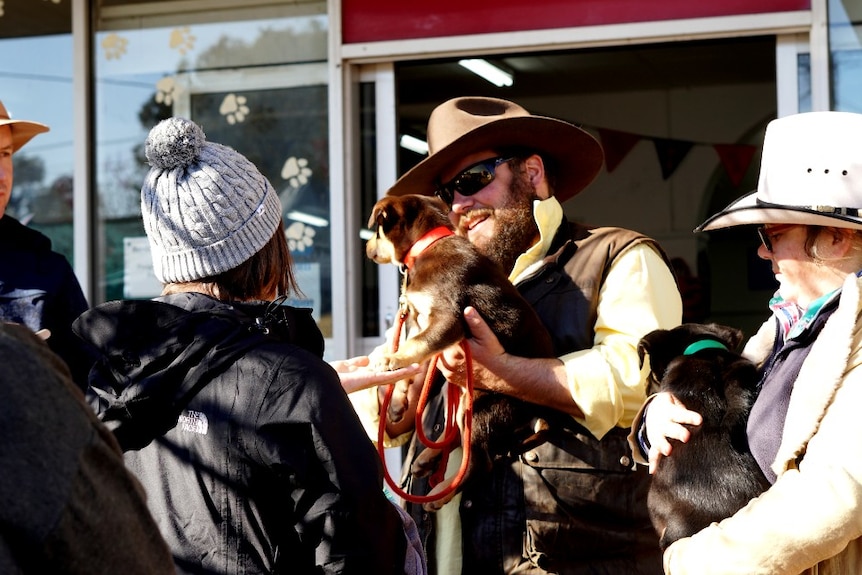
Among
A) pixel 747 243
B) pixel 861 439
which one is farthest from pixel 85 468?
pixel 747 243

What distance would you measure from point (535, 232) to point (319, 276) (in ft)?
7.93

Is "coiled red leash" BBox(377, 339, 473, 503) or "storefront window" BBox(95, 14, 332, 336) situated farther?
"storefront window" BBox(95, 14, 332, 336)

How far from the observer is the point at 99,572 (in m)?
1.13

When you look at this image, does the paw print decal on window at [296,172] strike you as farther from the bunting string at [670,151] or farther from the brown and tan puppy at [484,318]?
the bunting string at [670,151]

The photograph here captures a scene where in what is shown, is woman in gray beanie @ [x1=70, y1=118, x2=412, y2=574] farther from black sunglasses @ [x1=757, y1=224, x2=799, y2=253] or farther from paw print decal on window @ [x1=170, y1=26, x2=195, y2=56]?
paw print decal on window @ [x1=170, y1=26, x2=195, y2=56]

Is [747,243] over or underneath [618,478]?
over

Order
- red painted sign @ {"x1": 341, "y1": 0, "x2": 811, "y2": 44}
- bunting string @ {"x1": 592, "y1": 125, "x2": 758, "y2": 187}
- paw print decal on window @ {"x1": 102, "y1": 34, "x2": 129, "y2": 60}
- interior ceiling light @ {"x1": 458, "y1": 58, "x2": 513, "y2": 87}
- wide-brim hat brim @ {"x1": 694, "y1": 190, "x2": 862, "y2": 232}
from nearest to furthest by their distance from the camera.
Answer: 1. wide-brim hat brim @ {"x1": 694, "y1": 190, "x2": 862, "y2": 232}
2. red painted sign @ {"x1": 341, "y1": 0, "x2": 811, "y2": 44}
3. paw print decal on window @ {"x1": 102, "y1": 34, "x2": 129, "y2": 60}
4. interior ceiling light @ {"x1": 458, "y1": 58, "x2": 513, "y2": 87}
5. bunting string @ {"x1": 592, "y1": 125, "x2": 758, "y2": 187}

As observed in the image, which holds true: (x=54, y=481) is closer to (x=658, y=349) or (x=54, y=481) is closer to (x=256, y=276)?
(x=256, y=276)

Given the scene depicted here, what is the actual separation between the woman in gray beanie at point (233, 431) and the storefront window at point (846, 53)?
3801mm

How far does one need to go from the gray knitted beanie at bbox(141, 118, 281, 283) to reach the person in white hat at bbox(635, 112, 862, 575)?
1065 mm

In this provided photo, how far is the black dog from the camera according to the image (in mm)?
2449

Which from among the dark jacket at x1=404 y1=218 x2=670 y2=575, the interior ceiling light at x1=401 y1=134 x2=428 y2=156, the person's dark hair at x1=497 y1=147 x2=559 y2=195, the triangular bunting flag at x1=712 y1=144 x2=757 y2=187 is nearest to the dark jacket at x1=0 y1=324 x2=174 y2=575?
the dark jacket at x1=404 y1=218 x2=670 y2=575

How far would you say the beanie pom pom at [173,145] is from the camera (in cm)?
241

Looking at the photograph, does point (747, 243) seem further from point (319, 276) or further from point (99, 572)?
point (99, 572)
